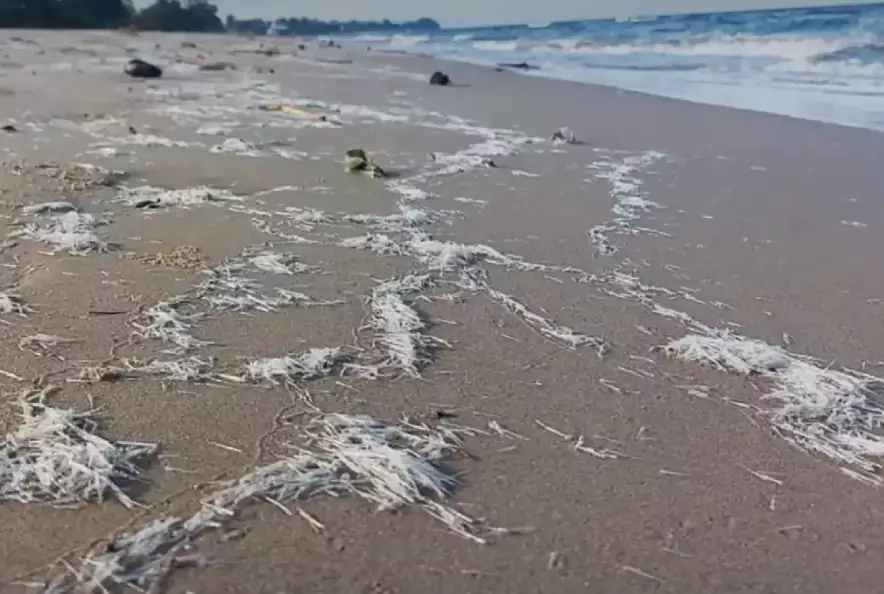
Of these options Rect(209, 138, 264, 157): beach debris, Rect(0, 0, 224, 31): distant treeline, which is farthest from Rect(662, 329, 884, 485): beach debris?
Rect(0, 0, 224, 31): distant treeline

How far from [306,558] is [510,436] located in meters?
0.65

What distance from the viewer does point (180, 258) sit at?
3314mm

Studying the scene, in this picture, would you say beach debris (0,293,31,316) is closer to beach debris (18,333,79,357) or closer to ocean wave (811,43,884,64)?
beach debris (18,333,79,357)

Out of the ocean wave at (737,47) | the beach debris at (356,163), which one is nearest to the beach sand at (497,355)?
the beach debris at (356,163)

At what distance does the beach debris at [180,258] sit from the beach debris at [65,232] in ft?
0.80

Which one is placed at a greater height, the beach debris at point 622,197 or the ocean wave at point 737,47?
the ocean wave at point 737,47

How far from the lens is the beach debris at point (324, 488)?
4.80 feet

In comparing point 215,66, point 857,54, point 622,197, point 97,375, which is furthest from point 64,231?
point 857,54

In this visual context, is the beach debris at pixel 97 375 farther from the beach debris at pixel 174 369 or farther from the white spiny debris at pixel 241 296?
the white spiny debris at pixel 241 296

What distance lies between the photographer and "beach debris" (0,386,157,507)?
1682 millimetres

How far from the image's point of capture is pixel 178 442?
A: 1.91 metres

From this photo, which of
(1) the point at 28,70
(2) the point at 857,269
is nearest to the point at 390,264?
(2) the point at 857,269

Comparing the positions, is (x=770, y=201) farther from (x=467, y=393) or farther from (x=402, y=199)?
(x=467, y=393)

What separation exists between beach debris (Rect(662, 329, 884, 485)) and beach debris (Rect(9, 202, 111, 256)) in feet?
7.48
